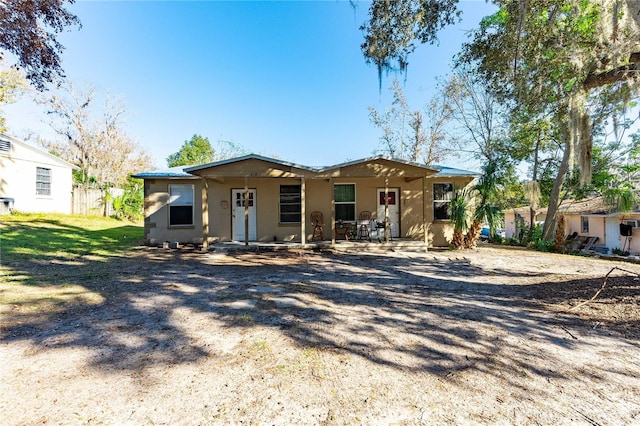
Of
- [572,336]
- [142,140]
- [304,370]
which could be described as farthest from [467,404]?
[142,140]

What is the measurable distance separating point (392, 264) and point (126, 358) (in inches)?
248

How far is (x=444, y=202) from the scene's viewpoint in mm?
11148

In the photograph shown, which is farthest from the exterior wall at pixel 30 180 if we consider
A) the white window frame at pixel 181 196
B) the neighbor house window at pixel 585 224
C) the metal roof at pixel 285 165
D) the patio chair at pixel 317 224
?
the neighbor house window at pixel 585 224

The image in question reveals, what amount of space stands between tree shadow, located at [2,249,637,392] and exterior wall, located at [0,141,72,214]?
412 inches

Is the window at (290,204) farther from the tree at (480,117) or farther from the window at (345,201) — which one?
the tree at (480,117)

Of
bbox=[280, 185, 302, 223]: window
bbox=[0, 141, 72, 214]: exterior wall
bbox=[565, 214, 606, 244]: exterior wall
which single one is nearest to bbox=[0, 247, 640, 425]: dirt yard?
bbox=[280, 185, 302, 223]: window

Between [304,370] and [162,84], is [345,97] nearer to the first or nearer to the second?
[162,84]

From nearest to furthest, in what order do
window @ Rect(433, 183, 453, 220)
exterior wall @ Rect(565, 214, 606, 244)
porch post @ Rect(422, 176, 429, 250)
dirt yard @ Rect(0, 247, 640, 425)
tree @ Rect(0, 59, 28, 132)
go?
dirt yard @ Rect(0, 247, 640, 425) < porch post @ Rect(422, 176, 429, 250) < window @ Rect(433, 183, 453, 220) < tree @ Rect(0, 59, 28, 132) < exterior wall @ Rect(565, 214, 606, 244)

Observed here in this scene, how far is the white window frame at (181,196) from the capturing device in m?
10.6

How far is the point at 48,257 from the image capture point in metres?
7.44

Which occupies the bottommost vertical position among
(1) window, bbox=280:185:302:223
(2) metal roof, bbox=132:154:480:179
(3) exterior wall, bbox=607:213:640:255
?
(3) exterior wall, bbox=607:213:640:255

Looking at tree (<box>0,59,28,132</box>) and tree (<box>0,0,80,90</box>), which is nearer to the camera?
tree (<box>0,0,80,90</box>)

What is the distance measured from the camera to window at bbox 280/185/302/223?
10844 mm

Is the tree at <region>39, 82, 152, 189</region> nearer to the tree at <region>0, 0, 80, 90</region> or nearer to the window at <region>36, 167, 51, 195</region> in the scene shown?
the window at <region>36, 167, 51, 195</region>
